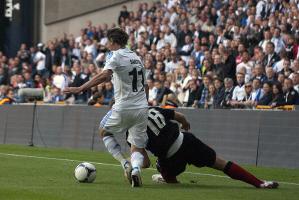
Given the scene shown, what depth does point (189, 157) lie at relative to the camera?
502 inches

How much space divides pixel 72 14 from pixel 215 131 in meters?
19.2

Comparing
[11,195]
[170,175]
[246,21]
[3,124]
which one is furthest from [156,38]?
[11,195]

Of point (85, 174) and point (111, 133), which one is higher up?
point (111, 133)

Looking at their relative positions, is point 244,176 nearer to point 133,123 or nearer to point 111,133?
point 133,123

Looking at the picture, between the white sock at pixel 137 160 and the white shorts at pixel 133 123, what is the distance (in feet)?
0.56

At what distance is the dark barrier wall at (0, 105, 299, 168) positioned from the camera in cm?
1797

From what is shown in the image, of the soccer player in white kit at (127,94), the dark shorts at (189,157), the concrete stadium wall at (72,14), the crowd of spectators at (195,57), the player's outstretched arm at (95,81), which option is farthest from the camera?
the concrete stadium wall at (72,14)

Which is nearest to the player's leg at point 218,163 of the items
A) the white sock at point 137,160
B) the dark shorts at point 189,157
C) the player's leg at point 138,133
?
the dark shorts at point 189,157

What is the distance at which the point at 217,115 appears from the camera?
1973 centimetres

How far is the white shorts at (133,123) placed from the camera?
1255 centimetres

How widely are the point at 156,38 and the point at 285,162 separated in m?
11.6

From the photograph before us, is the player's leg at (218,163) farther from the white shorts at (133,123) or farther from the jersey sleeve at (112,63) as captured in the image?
the jersey sleeve at (112,63)

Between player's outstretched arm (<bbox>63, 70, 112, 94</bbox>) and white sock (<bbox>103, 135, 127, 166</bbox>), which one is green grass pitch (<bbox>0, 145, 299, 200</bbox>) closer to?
white sock (<bbox>103, 135, 127, 166</bbox>)

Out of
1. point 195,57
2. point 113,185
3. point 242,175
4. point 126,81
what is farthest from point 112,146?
point 195,57
